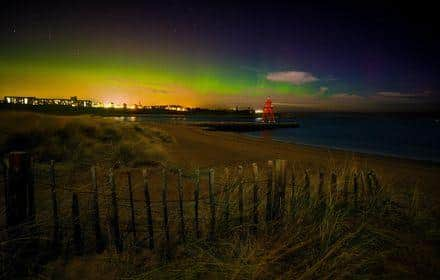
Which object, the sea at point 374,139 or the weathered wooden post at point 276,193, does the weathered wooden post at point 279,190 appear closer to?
the weathered wooden post at point 276,193

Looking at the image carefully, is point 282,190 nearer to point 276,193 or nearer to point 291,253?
point 276,193

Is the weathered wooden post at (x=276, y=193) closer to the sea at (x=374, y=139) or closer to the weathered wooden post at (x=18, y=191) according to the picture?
the weathered wooden post at (x=18, y=191)

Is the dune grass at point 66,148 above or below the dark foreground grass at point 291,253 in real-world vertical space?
above

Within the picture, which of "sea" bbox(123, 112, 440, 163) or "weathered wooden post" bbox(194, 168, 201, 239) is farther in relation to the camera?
"sea" bbox(123, 112, 440, 163)

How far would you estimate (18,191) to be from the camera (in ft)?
12.0

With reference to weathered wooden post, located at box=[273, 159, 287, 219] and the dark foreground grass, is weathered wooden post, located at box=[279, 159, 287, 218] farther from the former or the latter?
the dark foreground grass

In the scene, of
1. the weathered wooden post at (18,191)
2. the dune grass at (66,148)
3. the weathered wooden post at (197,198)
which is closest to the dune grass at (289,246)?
the weathered wooden post at (197,198)

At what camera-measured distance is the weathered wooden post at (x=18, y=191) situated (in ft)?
11.9

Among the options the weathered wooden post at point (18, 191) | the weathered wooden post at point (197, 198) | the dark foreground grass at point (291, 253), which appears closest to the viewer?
the dark foreground grass at point (291, 253)

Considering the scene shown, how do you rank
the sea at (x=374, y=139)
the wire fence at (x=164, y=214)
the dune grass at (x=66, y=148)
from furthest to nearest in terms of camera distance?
the sea at (x=374, y=139)
the dune grass at (x=66, y=148)
the wire fence at (x=164, y=214)

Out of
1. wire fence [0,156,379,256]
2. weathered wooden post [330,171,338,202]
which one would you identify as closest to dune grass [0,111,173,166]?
wire fence [0,156,379,256]

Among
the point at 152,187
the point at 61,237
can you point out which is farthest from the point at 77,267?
the point at 152,187

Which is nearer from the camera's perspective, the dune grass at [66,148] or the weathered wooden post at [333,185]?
the weathered wooden post at [333,185]

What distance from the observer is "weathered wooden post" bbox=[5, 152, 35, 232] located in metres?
3.61
